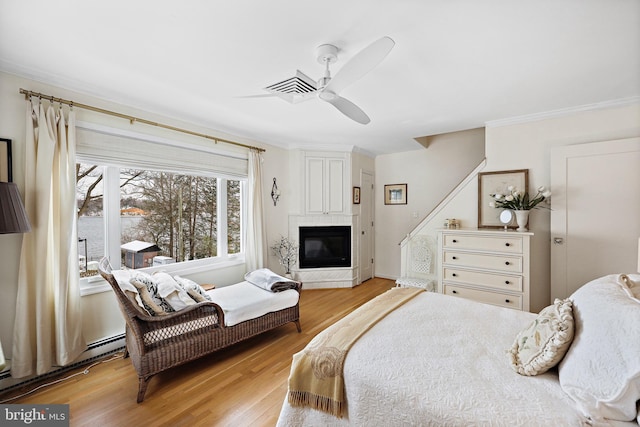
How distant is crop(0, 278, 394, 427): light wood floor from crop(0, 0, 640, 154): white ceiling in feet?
8.07

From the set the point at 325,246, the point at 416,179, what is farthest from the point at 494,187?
the point at 325,246

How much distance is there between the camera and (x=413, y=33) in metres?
1.69

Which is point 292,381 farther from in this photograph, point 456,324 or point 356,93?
point 356,93

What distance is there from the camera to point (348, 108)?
2150 mm

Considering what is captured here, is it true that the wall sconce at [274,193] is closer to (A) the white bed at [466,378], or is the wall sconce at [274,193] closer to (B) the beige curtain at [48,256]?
(B) the beige curtain at [48,256]

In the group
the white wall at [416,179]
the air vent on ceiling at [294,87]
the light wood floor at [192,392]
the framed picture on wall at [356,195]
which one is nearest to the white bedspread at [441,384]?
the light wood floor at [192,392]

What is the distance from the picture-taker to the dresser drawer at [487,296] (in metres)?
2.95

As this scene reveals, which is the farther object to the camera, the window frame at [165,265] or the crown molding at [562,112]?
the crown molding at [562,112]

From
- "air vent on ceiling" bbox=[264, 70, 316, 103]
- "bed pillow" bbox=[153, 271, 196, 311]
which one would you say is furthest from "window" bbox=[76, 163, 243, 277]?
"air vent on ceiling" bbox=[264, 70, 316, 103]

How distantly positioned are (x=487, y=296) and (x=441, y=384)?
243 centimetres

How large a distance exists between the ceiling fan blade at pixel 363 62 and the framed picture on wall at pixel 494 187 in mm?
2654

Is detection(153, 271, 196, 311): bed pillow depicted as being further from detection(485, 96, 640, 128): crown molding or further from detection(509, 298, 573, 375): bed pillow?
detection(485, 96, 640, 128): crown molding

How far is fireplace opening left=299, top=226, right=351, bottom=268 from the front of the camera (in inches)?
181

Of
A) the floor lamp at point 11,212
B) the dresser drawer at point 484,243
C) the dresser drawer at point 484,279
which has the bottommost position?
the dresser drawer at point 484,279
